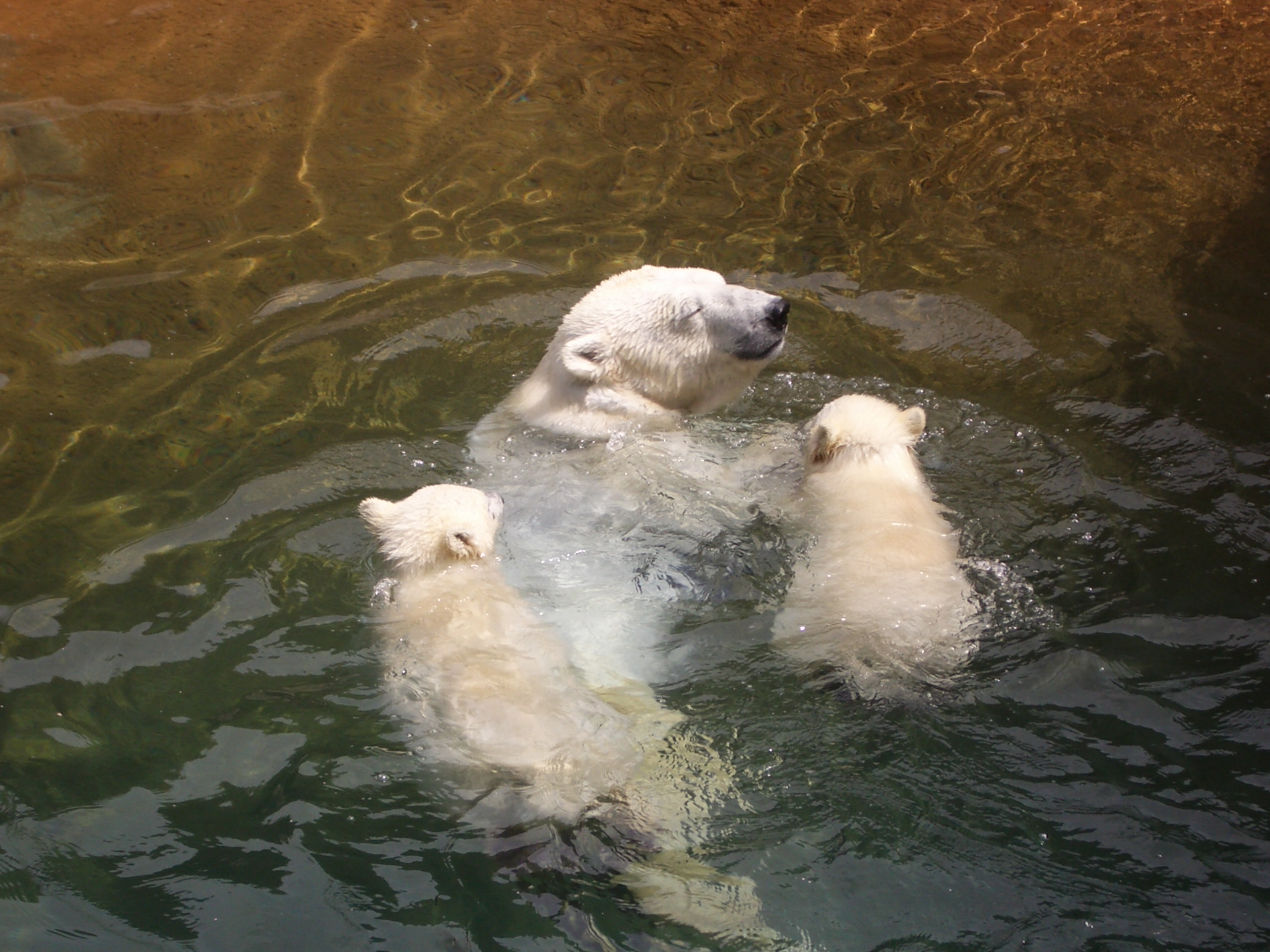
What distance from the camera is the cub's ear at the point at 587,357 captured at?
3.73 m

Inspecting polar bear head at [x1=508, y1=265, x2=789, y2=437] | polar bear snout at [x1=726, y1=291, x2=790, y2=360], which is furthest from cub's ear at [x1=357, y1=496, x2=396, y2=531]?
polar bear snout at [x1=726, y1=291, x2=790, y2=360]

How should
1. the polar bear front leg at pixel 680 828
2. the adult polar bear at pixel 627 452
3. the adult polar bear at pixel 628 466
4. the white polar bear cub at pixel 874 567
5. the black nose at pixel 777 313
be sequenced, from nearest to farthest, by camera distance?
the polar bear front leg at pixel 680 828 → the white polar bear cub at pixel 874 567 → the adult polar bear at pixel 628 466 → the adult polar bear at pixel 627 452 → the black nose at pixel 777 313

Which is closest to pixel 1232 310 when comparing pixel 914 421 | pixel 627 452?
pixel 914 421

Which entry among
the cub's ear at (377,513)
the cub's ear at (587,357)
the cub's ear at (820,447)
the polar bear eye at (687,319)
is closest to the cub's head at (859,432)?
the cub's ear at (820,447)

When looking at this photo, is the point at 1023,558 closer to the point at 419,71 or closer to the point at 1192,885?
the point at 1192,885

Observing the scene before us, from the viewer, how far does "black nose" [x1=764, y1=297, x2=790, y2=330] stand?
3568 millimetres

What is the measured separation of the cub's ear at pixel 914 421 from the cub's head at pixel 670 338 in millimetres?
494

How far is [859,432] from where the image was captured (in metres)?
3.46

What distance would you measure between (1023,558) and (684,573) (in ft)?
3.43

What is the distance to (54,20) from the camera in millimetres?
6945

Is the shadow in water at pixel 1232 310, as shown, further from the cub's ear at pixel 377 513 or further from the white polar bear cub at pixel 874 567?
the cub's ear at pixel 377 513

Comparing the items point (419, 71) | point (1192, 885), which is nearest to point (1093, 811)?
point (1192, 885)

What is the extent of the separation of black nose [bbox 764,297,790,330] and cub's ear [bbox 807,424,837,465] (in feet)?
1.26

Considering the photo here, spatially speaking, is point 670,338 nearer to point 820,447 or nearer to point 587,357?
point 587,357
